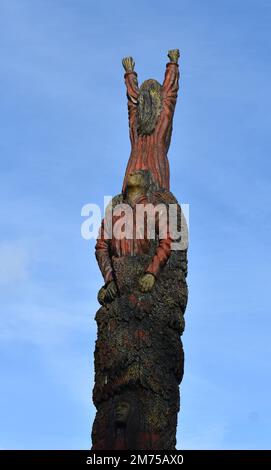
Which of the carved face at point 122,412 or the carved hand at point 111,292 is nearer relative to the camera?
the carved face at point 122,412

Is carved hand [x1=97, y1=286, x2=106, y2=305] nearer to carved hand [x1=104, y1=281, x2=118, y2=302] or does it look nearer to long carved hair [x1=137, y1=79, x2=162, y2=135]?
carved hand [x1=104, y1=281, x2=118, y2=302]

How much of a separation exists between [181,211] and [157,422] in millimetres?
3495

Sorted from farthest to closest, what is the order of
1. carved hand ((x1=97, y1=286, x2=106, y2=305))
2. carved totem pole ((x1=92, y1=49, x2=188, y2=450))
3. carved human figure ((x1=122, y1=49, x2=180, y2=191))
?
carved human figure ((x1=122, y1=49, x2=180, y2=191))
carved hand ((x1=97, y1=286, x2=106, y2=305))
carved totem pole ((x1=92, y1=49, x2=188, y2=450))

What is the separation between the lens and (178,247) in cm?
1950

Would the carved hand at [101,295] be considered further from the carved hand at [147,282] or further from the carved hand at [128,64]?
the carved hand at [128,64]

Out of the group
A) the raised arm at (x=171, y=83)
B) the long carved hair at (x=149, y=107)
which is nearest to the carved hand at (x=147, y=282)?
the long carved hair at (x=149, y=107)

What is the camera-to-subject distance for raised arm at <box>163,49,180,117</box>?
821 inches

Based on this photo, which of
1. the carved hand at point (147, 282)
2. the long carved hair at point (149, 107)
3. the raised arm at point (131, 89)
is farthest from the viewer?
the raised arm at point (131, 89)

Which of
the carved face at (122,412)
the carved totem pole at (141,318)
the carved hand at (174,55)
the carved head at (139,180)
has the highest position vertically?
the carved hand at (174,55)

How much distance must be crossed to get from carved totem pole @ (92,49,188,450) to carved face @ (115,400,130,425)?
0.05ft

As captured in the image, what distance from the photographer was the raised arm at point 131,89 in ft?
68.9

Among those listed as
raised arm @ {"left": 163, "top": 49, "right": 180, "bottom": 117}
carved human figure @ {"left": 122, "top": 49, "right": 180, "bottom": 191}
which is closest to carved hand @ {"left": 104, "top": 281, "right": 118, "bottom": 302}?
carved human figure @ {"left": 122, "top": 49, "right": 180, "bottom": 191}
